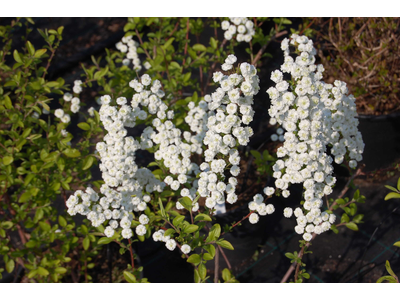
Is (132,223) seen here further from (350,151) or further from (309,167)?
(350,151)

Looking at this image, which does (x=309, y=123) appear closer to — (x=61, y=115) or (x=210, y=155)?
(x=210, y=155)

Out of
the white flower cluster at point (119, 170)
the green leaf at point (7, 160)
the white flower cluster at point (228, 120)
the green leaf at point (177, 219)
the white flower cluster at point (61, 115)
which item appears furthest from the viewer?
the white flower cluster at point (61, 115)

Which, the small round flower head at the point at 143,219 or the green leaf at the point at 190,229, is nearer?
the green leaf at the point at 190,229

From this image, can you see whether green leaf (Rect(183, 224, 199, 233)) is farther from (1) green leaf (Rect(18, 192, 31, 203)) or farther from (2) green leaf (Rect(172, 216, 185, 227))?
(1) green leaf (Rect(18, 192, 31, 203))

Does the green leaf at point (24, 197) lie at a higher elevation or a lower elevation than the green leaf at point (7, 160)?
lower

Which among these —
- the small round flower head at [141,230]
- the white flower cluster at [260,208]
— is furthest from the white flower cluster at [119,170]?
the white flower cluster at [260,208]

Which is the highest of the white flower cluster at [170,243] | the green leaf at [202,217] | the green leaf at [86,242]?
the green leaf at [202,217]

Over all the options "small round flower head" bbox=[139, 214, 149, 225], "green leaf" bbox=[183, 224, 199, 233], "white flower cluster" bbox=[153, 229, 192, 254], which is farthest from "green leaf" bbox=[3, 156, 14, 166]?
"green leaf" bbox=[183, 224, 199, 233]

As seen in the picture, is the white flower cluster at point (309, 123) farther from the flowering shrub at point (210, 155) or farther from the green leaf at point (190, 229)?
the green leaf at point (190, 229)

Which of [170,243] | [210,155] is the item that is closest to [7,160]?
[170,243]
